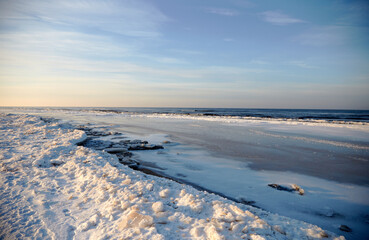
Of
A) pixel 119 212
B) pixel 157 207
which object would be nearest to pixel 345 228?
pixel 157 207

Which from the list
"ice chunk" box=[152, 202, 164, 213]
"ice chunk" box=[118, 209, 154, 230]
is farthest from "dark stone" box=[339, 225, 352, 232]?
"ice chunk" box=[118, 209, 154, 230]

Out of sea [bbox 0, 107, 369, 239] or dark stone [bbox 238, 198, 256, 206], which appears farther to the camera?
dark stone [bbox 238, 198, 256, 206]

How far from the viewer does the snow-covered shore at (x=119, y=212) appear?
2664 mm

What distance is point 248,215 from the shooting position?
299cm

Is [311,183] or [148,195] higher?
[148,195]

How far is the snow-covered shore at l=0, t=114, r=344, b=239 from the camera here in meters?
2.66

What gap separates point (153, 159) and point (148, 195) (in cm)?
420

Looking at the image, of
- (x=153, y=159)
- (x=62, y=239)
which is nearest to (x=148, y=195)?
(x=62, y=239)

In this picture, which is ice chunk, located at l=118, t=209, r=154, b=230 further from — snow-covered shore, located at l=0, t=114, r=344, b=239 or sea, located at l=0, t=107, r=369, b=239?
sea, located at l=0, t=107, r=369, b=239

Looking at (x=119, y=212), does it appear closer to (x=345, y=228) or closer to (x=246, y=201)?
(x=246, y=201)

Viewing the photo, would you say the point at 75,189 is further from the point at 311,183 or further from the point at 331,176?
the point at 331,176

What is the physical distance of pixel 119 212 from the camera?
3131 mm

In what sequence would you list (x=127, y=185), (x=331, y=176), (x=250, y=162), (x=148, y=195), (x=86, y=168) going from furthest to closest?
1. (x=250, y=162)
2. (x=331, y=176)
3. (x=86, y=168)
4. (x=127, y=185)
5. (x=148, y=195)

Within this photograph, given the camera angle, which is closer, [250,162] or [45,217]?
[45,217]
